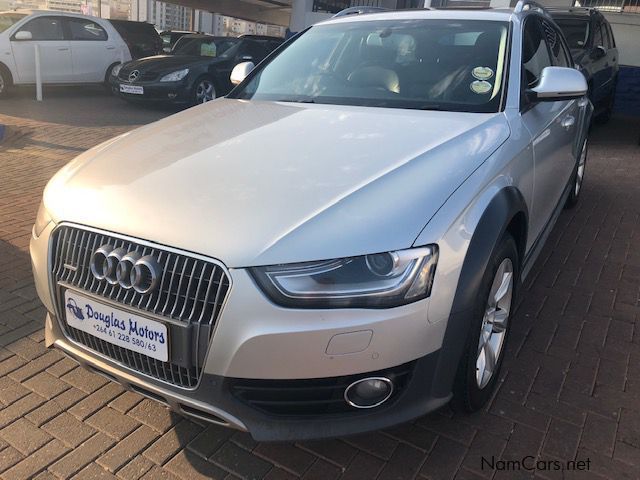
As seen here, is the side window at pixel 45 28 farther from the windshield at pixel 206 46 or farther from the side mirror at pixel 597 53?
the side mirror at pixel 597 53

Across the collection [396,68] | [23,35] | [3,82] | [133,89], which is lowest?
[3,82]

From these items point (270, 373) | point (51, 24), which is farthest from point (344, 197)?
point (51, 24)

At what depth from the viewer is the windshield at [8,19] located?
1090 cm

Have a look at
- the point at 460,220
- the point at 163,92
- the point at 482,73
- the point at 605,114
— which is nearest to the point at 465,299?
the point at 460,220

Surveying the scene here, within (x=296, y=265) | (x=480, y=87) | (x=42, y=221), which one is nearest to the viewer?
(x=296, y=265)

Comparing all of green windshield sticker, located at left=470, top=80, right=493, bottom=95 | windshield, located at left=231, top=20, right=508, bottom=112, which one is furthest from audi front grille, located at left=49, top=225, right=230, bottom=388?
green windshield sticker, located at left=470, top=80, right=493, bottom=95

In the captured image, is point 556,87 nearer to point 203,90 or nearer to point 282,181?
point 282,181

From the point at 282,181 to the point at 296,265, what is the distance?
0.44 meters

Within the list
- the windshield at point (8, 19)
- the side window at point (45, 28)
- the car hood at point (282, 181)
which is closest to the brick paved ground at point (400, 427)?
the car hood at point (282, 181)

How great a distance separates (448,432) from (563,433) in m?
0.48

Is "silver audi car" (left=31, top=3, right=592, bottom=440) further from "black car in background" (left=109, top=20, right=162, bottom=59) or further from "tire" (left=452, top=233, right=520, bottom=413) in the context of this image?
"black car in background" (left=109, top=20, right=162, bottom=59)

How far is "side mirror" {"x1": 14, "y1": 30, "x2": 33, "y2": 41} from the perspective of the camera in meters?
10.7

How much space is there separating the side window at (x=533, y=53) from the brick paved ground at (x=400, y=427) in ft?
4.37

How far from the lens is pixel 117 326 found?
2.03 metres
